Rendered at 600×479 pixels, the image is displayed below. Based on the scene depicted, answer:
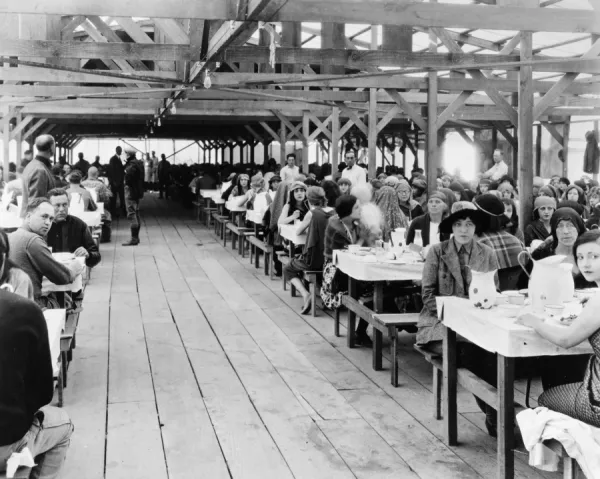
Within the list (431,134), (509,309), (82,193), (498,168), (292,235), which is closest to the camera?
(509,309)

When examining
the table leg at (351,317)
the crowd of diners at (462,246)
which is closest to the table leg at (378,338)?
the crowd of diners at (462,246)

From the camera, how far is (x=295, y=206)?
26.1 feet

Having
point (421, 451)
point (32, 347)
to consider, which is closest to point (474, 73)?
point (421, 451)

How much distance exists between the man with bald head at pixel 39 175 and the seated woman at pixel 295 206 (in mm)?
2376

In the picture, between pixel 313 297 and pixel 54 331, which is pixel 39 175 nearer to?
pixel 313 297

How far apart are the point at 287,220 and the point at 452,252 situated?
3.75 m

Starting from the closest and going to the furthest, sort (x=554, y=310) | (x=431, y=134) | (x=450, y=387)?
1. (x=554, y=310)
2. (x=450, y=387)
3. (x=431, y=134)

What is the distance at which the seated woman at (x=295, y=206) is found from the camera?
308 inches

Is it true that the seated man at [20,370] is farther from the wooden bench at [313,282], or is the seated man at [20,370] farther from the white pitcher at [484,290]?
the wooden bench at [313,282]

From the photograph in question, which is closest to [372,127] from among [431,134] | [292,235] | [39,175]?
[431,134]

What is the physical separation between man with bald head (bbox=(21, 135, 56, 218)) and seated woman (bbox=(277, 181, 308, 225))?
7.79 feet

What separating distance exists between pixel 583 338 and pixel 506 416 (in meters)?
0.55

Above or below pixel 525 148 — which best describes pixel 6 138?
above

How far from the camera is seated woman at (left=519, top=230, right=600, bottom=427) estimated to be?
2.66m
